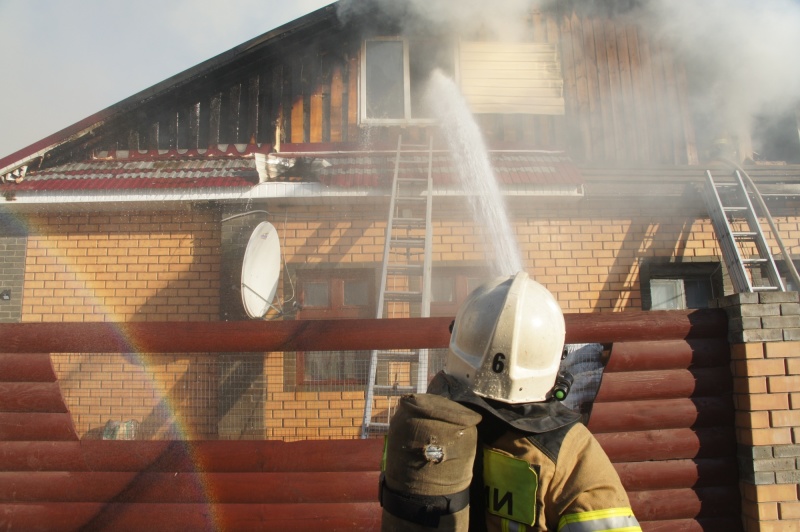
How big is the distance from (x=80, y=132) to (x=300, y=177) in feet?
9.65

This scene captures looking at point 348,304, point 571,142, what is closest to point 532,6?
point 571,142

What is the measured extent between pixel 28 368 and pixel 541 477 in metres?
3.09

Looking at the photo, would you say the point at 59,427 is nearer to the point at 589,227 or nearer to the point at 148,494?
the point at 148,494

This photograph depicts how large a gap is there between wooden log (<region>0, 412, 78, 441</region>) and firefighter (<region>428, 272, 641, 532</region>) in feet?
8.32

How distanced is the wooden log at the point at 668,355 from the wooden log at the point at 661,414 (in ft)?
0.67

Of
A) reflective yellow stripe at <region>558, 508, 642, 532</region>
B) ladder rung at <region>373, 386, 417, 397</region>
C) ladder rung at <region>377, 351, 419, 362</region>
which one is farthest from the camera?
ladder rung at <region>373, 386, 417, 397</region>

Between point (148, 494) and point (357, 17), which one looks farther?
point (357, 17)

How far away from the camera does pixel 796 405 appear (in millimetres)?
3084

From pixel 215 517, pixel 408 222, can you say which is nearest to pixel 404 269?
pixel 408 222

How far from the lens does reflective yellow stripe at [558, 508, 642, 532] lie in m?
1.19

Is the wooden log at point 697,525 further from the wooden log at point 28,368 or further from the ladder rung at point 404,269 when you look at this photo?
the wooden log at point 28,368

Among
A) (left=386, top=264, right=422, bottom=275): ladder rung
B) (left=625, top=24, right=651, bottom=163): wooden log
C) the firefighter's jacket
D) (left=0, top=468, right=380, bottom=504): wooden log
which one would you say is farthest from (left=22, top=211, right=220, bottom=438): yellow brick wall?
(left=625, top=24, right=651, bottom=163): wooden log

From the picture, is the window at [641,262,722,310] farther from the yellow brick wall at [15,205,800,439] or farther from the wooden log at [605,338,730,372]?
the wooden log at [605,338,730,372]

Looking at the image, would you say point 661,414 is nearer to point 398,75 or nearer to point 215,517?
point 215,517
